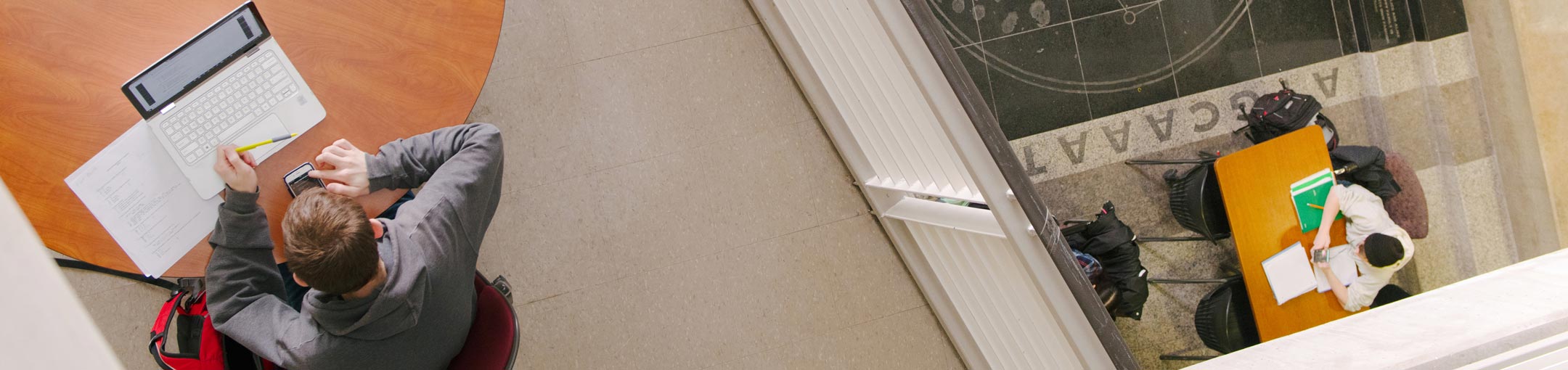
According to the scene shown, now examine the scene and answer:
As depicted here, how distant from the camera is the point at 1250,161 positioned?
9.43 feet

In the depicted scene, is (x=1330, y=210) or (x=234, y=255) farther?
(x=1330, y=210)

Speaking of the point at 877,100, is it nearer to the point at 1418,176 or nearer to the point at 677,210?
the point at 677,210

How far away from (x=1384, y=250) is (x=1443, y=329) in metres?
1.63

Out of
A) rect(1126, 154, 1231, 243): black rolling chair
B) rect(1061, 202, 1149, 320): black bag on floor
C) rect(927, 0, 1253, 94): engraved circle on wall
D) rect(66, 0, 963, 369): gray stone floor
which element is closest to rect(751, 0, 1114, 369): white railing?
rect(66, 0, 963, 369): gray stone floor

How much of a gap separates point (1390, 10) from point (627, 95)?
11.0 ft

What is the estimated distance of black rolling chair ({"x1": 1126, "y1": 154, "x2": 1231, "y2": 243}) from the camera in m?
2.97

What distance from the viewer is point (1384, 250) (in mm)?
2867

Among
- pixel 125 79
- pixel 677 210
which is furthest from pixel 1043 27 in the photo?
pixel 125 79

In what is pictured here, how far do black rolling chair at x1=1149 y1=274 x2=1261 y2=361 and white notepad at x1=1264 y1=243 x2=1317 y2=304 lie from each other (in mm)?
114

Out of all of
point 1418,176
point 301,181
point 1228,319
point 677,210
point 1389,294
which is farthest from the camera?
point 1418,176

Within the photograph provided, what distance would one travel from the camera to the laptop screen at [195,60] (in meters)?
1.64

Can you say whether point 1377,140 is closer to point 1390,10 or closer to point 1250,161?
point 1390,10

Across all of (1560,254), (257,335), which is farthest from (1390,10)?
(257,335)

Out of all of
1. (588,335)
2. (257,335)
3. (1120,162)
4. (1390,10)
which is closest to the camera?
(257,335)
